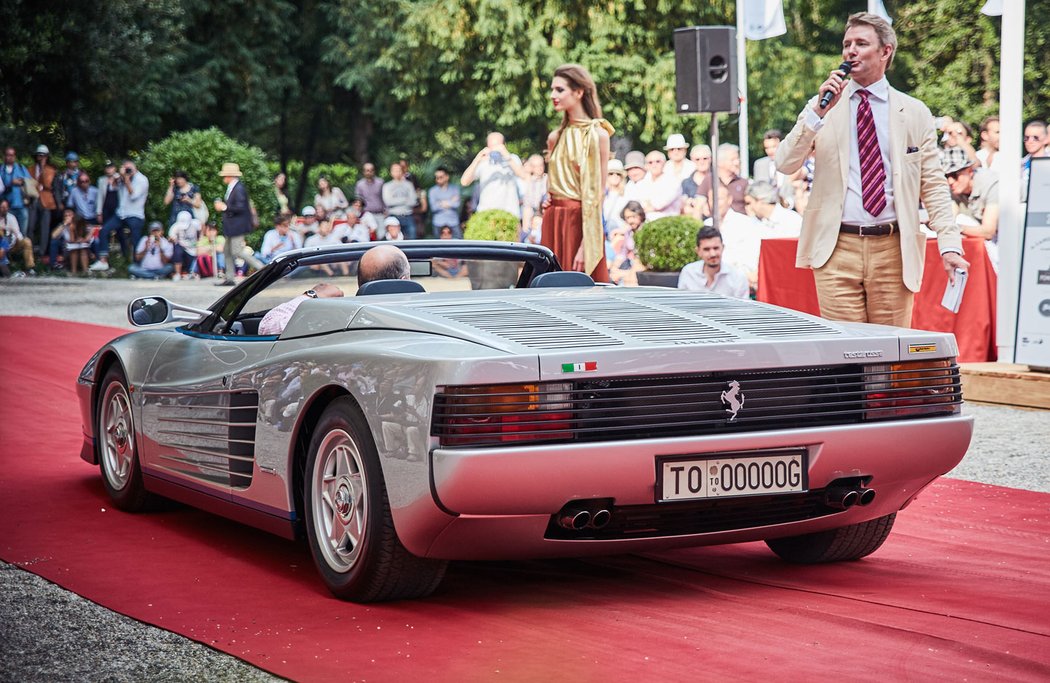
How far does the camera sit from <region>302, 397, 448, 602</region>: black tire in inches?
180

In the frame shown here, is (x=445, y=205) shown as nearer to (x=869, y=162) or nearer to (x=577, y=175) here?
(x=577, y=175)

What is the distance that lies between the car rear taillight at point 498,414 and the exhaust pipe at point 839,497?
3.17 ft

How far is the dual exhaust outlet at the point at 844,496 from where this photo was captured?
4.75 m

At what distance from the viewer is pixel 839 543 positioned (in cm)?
539

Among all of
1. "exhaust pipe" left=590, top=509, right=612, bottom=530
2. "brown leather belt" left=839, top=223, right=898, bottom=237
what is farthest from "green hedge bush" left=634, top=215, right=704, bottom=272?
"exhaust pipe" left=590, top=509, right=612, bottom=530

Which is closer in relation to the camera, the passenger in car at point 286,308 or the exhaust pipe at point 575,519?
the exhaust pipe at point 575,519

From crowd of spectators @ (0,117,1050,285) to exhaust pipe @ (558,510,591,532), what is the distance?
7.94 m

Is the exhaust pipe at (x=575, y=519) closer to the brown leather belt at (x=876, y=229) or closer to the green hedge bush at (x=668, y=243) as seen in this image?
the brown leather belt at (x=876, y=229)

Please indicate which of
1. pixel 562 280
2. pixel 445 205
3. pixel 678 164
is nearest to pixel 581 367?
pixel 562 280

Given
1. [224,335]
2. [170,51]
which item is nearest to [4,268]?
[170,51]

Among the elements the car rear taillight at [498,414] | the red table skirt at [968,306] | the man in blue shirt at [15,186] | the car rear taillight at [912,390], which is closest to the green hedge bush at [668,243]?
the red table skirt at [968,306]

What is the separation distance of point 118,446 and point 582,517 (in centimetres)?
303

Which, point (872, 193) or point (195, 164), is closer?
point (872, 193)

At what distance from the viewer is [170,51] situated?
34125 millimetres
